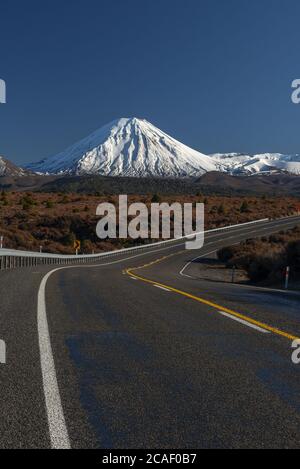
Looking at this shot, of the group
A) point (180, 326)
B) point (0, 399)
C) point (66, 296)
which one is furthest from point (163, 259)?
point (0, 399)

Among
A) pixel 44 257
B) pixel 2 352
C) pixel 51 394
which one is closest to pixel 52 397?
pixel 51 394

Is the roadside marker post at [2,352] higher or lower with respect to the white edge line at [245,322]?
higher

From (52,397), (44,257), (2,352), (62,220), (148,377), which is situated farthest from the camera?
(62,220)

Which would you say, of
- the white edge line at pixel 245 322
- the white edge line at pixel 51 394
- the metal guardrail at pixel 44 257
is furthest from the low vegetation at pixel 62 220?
the white edge line at pixel 51 394

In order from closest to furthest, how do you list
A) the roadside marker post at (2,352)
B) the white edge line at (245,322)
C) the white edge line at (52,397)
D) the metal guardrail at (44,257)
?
the white edge line at (52,397), the roadside marker post at (2,352), the white edge line at (245,322), the metal guardrail at (44,257)

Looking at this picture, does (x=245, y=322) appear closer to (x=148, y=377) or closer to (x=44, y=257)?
(x=148, y=377)

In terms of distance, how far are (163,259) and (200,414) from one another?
47679mm

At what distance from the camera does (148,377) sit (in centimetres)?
594

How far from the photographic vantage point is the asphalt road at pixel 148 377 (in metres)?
4.38

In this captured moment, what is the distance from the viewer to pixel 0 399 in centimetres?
518

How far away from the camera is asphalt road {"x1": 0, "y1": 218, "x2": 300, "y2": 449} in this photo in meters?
4.38

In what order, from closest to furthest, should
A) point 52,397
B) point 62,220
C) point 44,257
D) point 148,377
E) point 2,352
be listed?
point 52,397 < point 148,377 < point 2,352 < point 44,257 < point 62,220

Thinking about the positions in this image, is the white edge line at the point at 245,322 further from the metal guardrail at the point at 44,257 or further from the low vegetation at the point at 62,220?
the low vegetation at the point at 62,220

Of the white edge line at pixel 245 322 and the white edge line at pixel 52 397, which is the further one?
the white edge line at pixel 245 322
